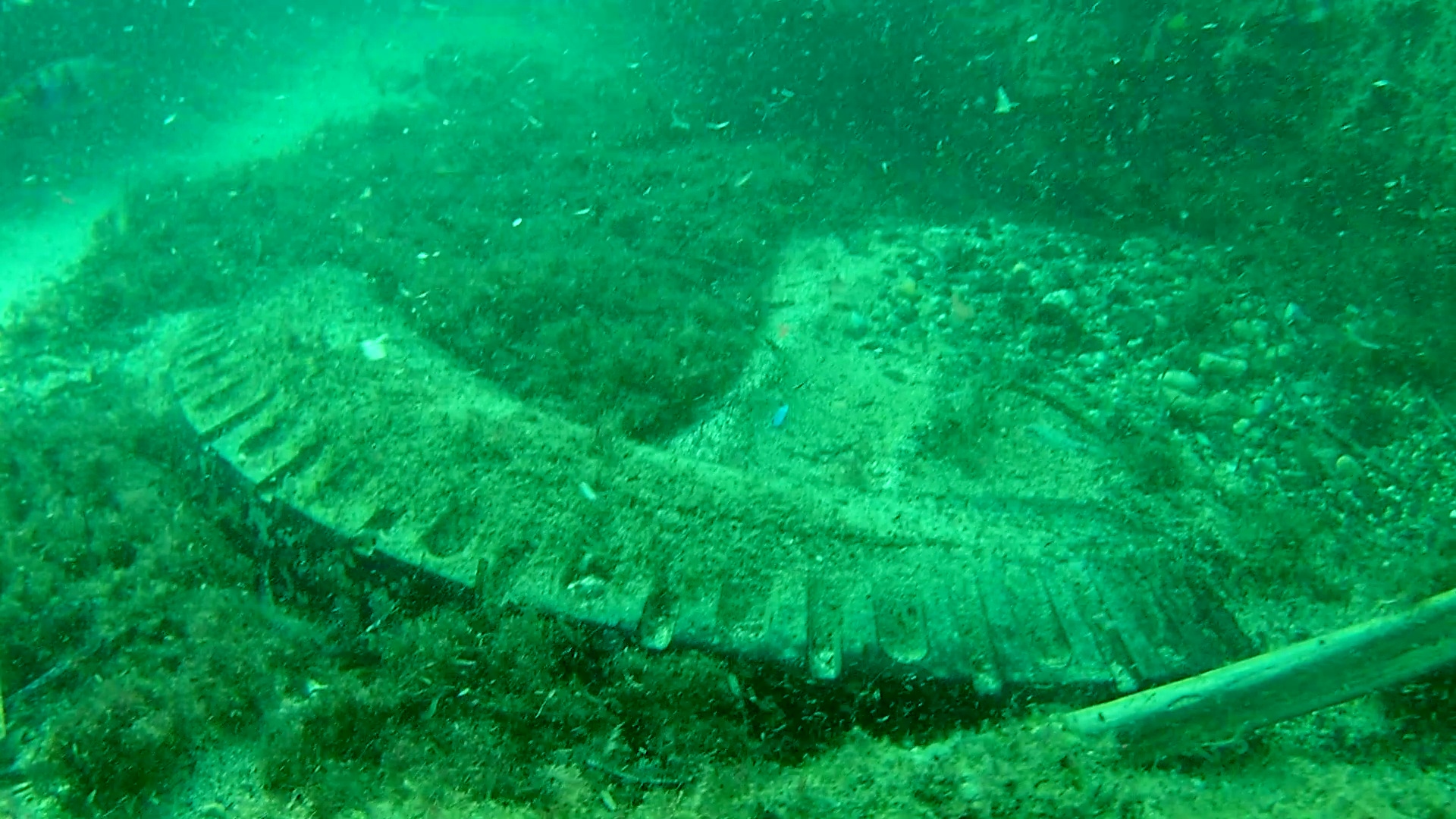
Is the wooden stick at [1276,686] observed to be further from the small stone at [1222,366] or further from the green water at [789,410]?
the small stone at [1222,366]

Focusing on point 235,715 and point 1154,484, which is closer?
point 235,715

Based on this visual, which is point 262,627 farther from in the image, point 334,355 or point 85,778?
point 334,355

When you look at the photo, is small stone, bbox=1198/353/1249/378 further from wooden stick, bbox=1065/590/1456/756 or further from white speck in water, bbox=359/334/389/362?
white speck in water, bbox=359/334/389/362

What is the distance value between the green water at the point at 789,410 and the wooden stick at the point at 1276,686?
15cm

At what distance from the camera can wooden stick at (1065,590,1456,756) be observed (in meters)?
2.78

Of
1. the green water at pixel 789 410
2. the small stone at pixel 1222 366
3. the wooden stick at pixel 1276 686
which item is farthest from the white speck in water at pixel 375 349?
the small stone at pixel 1222 366

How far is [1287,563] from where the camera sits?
413 cm

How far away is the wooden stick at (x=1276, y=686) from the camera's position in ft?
9.12

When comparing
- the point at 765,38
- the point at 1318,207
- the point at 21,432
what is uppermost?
the point at 765,38

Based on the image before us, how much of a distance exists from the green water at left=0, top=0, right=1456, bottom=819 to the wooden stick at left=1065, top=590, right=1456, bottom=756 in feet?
0.49

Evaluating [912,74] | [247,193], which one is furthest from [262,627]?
[912,74]

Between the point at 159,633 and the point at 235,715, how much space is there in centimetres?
81

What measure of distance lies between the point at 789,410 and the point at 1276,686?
3111mm

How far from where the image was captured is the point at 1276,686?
2.82m
